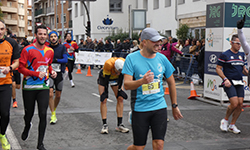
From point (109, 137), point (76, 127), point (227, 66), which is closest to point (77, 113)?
point (76, 127)

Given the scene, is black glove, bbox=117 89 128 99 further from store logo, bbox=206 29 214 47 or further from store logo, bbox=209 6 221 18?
store logo, bbox=209 6 221 18

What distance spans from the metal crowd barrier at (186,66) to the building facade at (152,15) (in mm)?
5118

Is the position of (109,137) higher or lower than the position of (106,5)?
lower

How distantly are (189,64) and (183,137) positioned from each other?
980 cm

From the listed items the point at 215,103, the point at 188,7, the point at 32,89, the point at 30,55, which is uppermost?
the point at 188,7

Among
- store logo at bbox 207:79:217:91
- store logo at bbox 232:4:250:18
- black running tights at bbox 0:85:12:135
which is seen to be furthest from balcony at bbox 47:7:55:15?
black running tights at bbox 0:85:12:135

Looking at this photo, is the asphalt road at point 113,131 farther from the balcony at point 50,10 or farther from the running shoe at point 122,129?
the balcony at point 50,10

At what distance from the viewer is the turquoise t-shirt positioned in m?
4.37

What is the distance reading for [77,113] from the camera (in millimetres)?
9383

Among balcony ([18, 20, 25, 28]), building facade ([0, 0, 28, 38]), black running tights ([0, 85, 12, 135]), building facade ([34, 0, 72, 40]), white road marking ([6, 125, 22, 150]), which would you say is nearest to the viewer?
black running tights ([0, 85, 12, 135])

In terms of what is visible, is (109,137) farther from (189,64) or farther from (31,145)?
(189,64)

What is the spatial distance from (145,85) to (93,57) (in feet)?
66.4

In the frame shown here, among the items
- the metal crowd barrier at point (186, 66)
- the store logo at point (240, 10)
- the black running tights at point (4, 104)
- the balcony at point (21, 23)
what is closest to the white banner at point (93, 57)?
the metal crowd barrier at point (186, 66)

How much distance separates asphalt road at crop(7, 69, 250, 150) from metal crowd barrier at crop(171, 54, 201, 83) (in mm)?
5149
